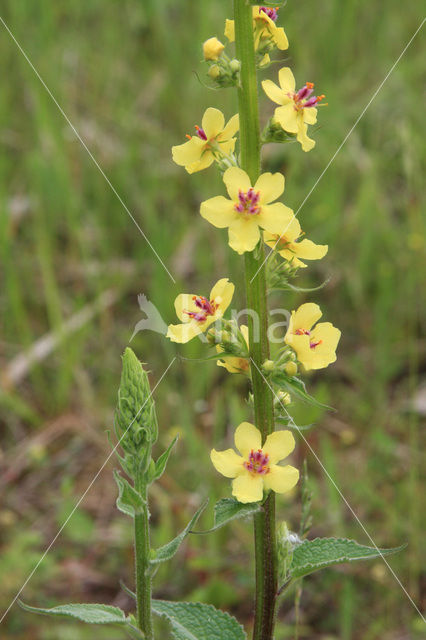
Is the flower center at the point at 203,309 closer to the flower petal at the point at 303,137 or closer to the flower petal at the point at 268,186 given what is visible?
the flower petal at the point at 268,186

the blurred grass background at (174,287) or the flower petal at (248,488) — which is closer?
the flower petal at (248,488)

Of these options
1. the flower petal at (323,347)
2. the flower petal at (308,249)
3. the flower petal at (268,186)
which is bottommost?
the flower petal at (323,347)

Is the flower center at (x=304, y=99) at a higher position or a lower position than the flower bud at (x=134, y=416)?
higher

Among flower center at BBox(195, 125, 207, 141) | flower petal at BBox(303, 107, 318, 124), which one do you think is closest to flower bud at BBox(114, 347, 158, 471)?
flower center at BBox(195, 125, 207, 141)

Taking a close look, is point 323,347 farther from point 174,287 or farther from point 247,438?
point 174,287

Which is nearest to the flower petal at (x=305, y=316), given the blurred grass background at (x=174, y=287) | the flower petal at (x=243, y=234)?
the flower petal at (x=243, y=234)

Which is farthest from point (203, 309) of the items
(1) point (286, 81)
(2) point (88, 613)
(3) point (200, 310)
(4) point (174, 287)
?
(4) point (174, 287)

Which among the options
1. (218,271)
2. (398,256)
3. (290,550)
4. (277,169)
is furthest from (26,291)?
(290,550)
